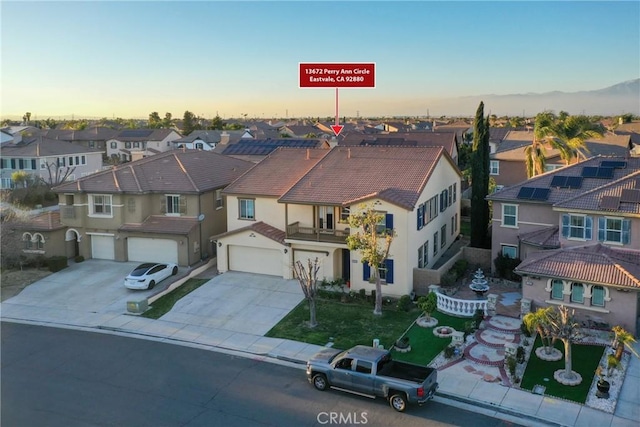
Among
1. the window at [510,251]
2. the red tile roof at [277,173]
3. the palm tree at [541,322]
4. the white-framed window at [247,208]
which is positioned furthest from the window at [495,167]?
the palm tree at [541,322]

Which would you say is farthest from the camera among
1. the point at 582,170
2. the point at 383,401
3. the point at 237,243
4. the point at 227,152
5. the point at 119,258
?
the point at 227,152

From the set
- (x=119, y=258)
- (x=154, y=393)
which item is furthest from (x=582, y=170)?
(x=119, y=258)

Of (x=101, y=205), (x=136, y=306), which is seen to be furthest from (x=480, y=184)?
(x=101, y=205)

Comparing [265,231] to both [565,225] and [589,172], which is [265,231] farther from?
[589,172]

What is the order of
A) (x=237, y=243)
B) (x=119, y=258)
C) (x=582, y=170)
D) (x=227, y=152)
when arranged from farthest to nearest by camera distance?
(x=227, y=152) → (x=119, y=258) → (x=237, y=243) → (x=582, y=170)

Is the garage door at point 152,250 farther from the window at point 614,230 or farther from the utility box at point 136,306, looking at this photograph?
the window at point 614,230

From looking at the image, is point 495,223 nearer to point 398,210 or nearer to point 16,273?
point 398,210
